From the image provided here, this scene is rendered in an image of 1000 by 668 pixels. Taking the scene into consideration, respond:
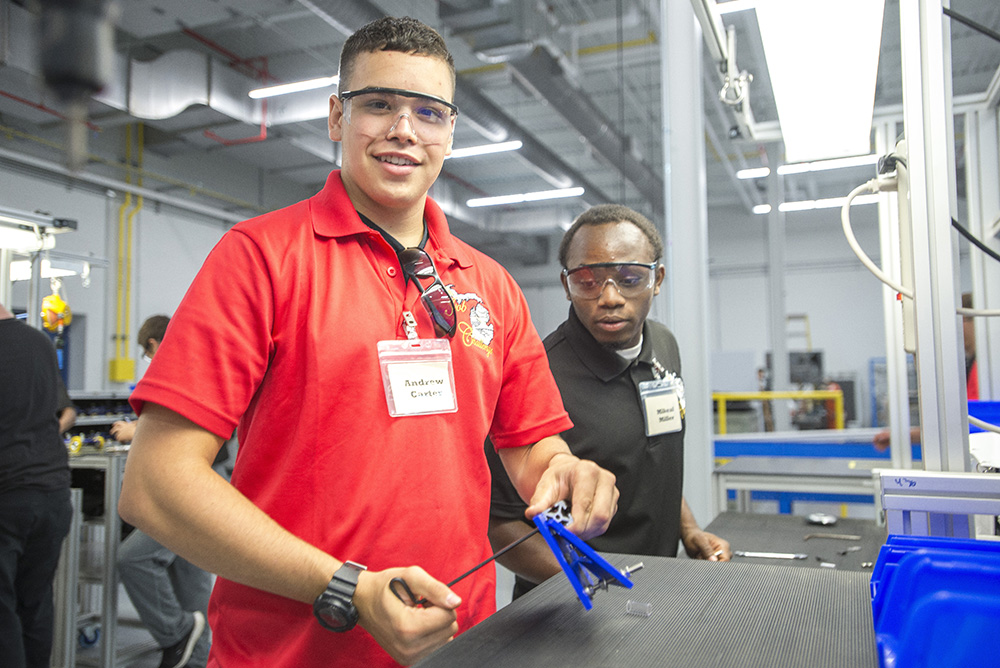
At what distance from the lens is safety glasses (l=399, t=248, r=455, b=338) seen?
942 millimetres

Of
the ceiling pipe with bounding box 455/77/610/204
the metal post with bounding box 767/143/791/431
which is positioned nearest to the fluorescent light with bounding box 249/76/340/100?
the ceiling pipe with bounding box 455/77/610/204

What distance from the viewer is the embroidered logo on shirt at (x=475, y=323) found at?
3.23 ft

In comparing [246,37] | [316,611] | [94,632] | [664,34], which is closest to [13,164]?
[246,37]

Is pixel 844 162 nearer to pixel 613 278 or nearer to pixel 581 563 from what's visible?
pixel 613 278

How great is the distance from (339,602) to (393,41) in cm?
70

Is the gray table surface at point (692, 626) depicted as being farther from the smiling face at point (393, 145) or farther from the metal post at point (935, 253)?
the smiling face at point (393, 145)

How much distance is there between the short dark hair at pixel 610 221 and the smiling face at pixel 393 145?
2.29 ft

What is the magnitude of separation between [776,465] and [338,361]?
2.70 m

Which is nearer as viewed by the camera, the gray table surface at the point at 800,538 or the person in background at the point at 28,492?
the gray table surface at the point at 800,538

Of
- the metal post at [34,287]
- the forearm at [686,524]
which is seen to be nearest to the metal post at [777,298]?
the forearm at [686,524]

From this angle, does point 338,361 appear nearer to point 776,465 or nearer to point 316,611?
point 316,611

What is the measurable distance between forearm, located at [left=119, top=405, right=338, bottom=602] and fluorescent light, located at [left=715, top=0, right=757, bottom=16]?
112cm

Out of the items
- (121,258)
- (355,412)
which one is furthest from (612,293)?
(121,258)

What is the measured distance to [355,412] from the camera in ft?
2.79
